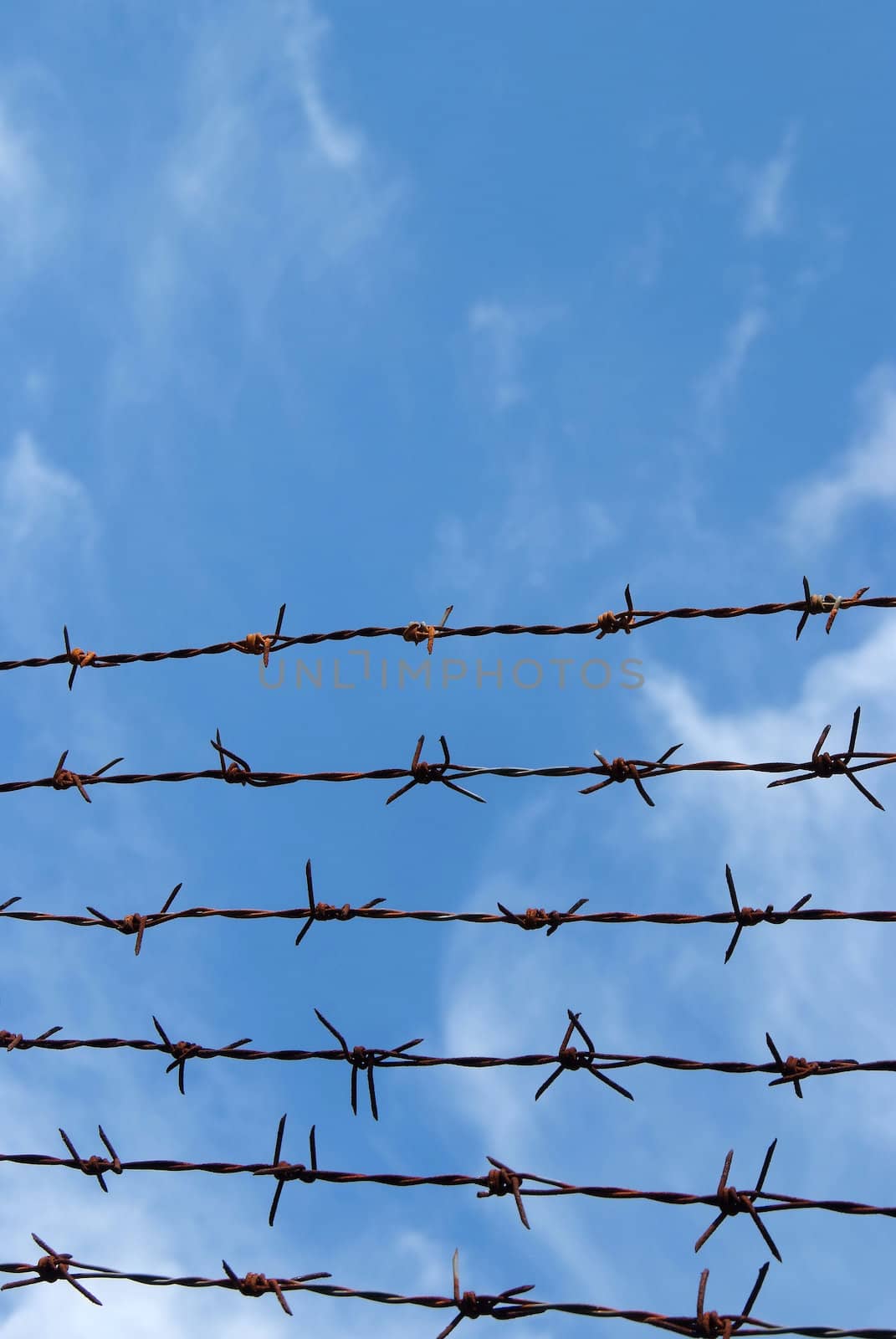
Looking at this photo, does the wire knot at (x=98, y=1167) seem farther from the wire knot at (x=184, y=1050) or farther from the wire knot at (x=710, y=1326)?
the wire knot at (x=710, y=1326)

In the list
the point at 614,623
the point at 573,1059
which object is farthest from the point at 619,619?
the point at 573,1059

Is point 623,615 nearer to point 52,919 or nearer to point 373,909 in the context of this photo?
point 373,909

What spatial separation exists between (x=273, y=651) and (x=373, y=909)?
0.81 m

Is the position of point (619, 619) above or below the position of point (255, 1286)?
above

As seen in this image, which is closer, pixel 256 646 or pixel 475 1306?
pixel 475 1306

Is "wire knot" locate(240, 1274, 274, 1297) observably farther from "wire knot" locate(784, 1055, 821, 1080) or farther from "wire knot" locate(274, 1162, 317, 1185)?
"wire knot" locate(784, 1055, 821, 1080)

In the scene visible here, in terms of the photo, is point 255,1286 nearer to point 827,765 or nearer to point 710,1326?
point 710,1326

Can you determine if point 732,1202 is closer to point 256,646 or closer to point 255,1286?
point 255,1286

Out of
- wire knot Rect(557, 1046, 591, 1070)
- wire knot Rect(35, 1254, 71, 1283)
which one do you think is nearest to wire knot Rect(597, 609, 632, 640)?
wire knot Rect(557, 1046, 591, 1070)

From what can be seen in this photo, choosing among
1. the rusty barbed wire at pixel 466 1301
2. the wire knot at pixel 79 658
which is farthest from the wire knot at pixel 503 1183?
the wire knot at pixel 79 658

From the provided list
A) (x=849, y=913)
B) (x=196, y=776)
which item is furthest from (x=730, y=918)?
(x=196, y=776)

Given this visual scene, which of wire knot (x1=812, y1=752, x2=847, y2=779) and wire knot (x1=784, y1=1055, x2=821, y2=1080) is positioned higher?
wire knot (x1=812, y1=752, x2=847, y2=779)

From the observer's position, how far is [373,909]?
2.98 metres

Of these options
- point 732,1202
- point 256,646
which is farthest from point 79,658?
point 732,1202
